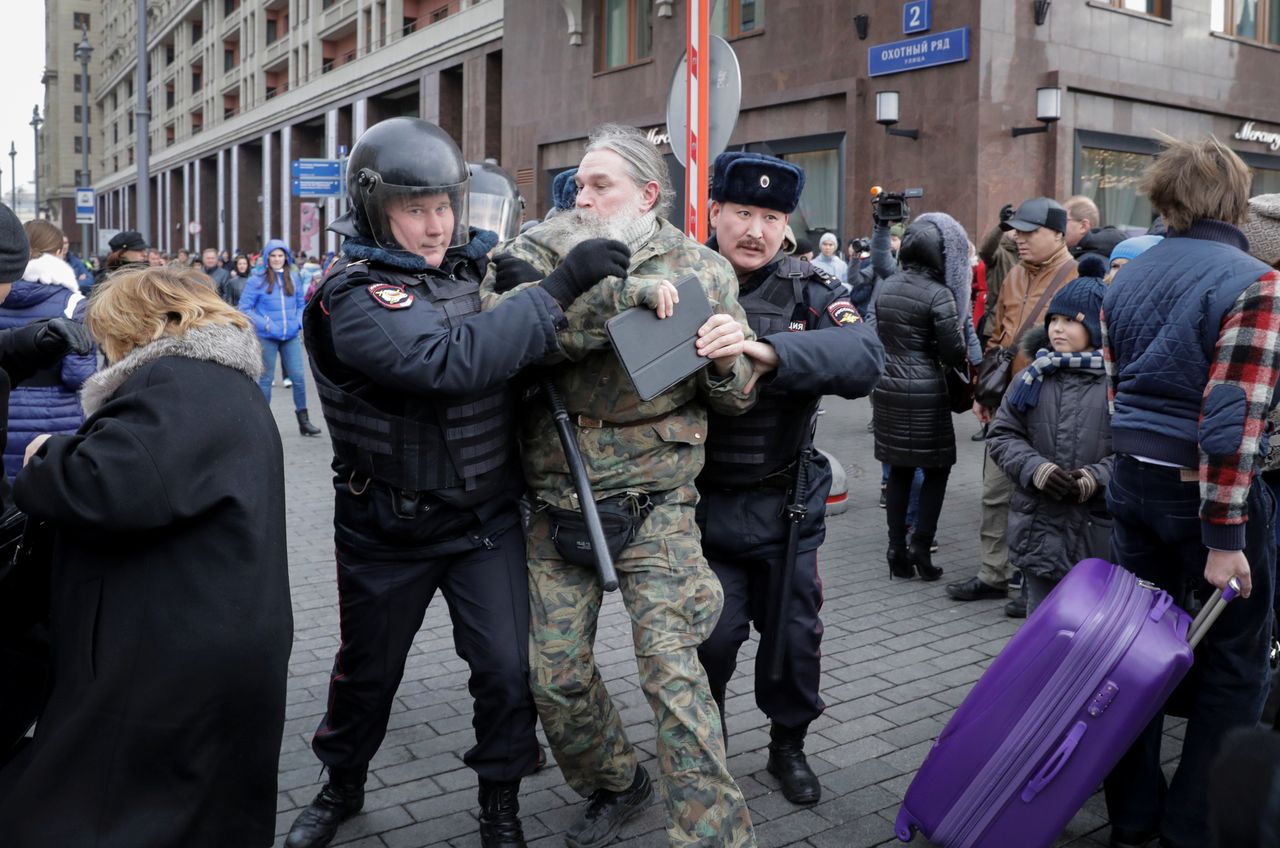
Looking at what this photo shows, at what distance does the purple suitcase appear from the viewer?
2971 millimetres

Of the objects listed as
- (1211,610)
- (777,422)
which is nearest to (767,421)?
(777,422)

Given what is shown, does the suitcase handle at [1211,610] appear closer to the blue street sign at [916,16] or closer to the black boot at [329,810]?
the black boot at [329,810]

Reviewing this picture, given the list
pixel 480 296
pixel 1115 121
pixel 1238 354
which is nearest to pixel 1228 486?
pixel 1238 354

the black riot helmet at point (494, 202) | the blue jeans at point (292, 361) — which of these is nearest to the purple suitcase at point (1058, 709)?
the black riot helmet at point (494, 202)

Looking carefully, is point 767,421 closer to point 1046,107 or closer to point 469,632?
point 469,632

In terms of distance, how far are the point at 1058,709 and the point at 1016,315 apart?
3.83 metres

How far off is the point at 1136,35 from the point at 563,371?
16.5 meters

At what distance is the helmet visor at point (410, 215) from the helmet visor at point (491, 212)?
5.35ft

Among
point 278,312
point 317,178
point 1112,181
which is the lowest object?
point 278,312

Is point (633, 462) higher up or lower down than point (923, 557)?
higher up

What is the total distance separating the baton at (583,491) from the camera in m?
2.93

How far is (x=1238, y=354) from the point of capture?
3.05 m

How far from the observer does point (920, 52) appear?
15742 millimetres

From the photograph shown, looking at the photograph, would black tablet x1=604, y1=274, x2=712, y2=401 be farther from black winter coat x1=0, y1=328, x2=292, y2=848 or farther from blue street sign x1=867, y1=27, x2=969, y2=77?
blue street sign x1=867, y1=27, x2=969, y2=77
